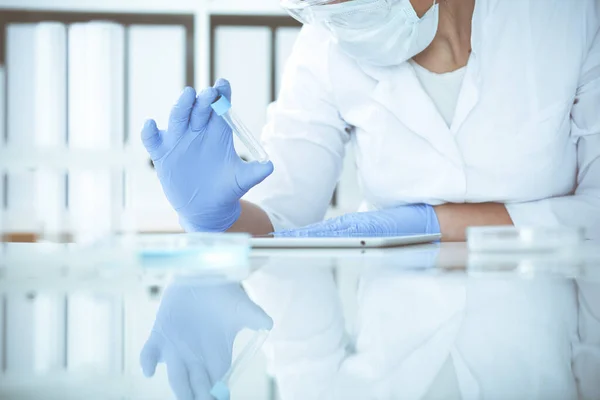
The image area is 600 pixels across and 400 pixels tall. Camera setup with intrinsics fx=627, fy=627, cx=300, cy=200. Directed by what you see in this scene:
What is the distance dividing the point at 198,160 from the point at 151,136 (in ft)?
0.33

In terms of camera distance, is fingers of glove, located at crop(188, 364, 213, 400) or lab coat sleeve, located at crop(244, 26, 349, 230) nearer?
fingers of glove, located at crop(188, 364, 213, 400)

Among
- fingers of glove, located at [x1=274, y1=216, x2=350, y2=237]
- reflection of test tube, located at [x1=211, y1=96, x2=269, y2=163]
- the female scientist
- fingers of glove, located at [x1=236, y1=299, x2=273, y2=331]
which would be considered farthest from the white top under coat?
fingers of glove, located at [x1=236, y1=299, x2=273, y2=331]

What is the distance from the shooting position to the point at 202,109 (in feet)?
3.68

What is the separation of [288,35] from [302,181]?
4313mm

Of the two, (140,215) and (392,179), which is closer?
(392,179)

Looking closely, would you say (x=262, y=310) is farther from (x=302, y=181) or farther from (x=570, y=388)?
(x=302, y=181)

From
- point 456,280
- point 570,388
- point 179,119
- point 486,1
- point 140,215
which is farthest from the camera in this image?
point 140,215

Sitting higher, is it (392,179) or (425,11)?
(425,11)

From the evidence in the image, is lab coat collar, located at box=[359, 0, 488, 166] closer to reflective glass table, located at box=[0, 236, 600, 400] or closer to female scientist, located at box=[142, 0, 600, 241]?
female scientist, located at box=[142, 0, 600, 241]

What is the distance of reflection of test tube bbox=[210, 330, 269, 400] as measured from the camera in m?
0.22

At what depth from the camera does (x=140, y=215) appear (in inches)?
211

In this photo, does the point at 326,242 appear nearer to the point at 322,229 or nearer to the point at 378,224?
the point at 322,229

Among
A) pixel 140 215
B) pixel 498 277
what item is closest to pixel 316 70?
pixel 498 277

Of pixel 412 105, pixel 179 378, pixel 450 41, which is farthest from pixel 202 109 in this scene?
pixel 179 378
